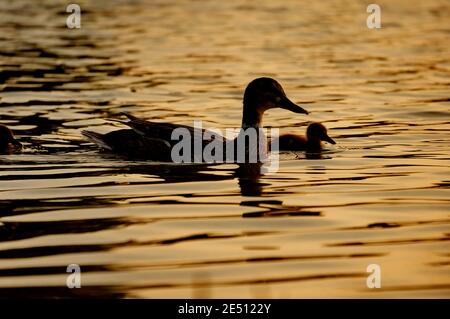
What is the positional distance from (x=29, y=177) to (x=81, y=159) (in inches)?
48.3

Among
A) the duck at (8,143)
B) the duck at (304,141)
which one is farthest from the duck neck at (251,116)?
the duck at (8,143)

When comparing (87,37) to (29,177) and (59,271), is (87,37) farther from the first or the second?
(59,271)

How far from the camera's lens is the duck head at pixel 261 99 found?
12.7 m

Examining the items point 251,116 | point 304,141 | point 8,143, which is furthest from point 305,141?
point 8,143

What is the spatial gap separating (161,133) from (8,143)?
1.76m

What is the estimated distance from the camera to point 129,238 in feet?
27.2

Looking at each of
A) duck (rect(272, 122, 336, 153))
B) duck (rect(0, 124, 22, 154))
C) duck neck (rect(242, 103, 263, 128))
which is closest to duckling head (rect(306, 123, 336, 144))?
duck (rect(272, 122, 336, 153))

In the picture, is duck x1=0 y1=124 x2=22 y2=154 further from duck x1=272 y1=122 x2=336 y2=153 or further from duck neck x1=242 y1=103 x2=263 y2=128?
duck x1=272 y1=122 x2=336 y2=153

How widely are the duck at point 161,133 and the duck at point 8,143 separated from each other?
74cm

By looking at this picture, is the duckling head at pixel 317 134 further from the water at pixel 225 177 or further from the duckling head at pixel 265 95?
the duckling head at pixel 265 95

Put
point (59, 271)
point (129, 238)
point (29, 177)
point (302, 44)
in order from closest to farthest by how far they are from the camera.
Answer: point (59, 271) → point (129, 238) → point (29, 177) → point (302, 44)

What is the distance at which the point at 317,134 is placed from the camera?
1302 cm

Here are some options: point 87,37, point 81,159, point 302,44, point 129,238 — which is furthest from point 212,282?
point 87,37

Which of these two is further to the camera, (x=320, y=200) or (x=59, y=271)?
(x=320, y=200)
